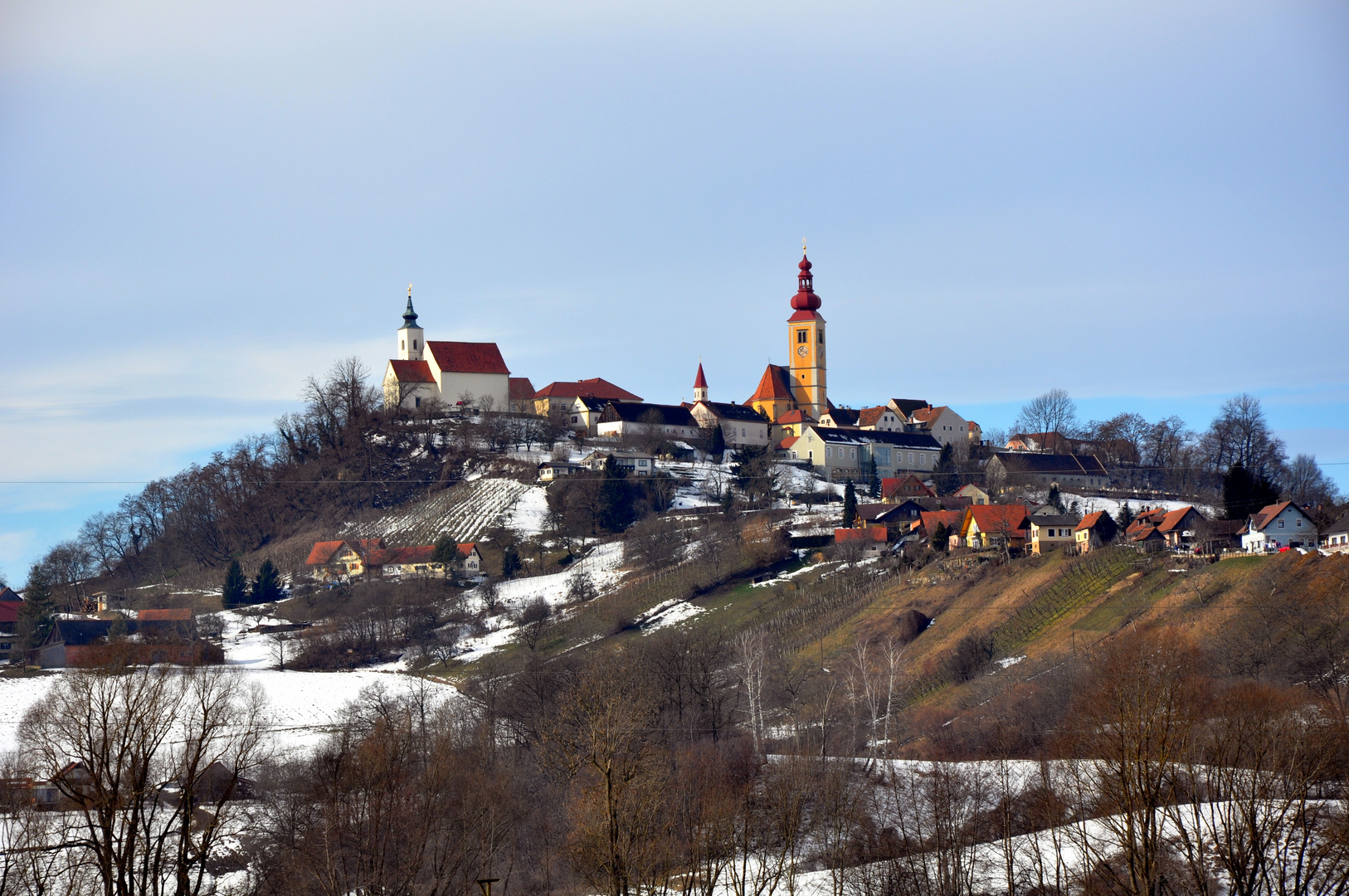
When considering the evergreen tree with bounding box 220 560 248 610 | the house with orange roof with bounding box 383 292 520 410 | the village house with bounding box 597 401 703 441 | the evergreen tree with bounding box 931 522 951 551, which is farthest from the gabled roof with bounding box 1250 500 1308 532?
the house with orange roof with bounding box 383 292 520 410

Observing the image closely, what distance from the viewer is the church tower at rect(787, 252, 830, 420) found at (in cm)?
14788

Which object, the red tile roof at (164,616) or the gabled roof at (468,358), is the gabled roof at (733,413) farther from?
the red tile roof at (164,616)

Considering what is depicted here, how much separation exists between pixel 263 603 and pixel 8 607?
17.2 meters

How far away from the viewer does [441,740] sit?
42906 millimetres

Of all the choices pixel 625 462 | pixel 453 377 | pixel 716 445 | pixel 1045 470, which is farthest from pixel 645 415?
pixel 1045 470

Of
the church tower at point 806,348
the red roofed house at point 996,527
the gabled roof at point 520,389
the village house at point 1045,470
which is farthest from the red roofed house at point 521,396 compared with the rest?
the red roofed house at point 996,527

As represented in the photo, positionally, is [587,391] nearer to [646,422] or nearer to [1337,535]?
[646,422]

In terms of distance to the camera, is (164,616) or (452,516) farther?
(452,516)

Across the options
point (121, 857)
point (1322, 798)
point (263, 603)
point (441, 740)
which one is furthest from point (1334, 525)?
point (263, 603)

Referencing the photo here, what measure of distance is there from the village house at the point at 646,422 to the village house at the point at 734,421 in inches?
72.2

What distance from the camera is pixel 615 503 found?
103938 mm

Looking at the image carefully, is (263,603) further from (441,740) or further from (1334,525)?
(1334,525)

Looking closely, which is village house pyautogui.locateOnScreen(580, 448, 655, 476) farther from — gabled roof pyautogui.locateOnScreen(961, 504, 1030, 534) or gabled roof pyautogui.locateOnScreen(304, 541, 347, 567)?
gabled roof pyautogui.locateOnScreen(961, 504, 1030, 534)

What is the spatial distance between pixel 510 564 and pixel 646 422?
37.4 meters
